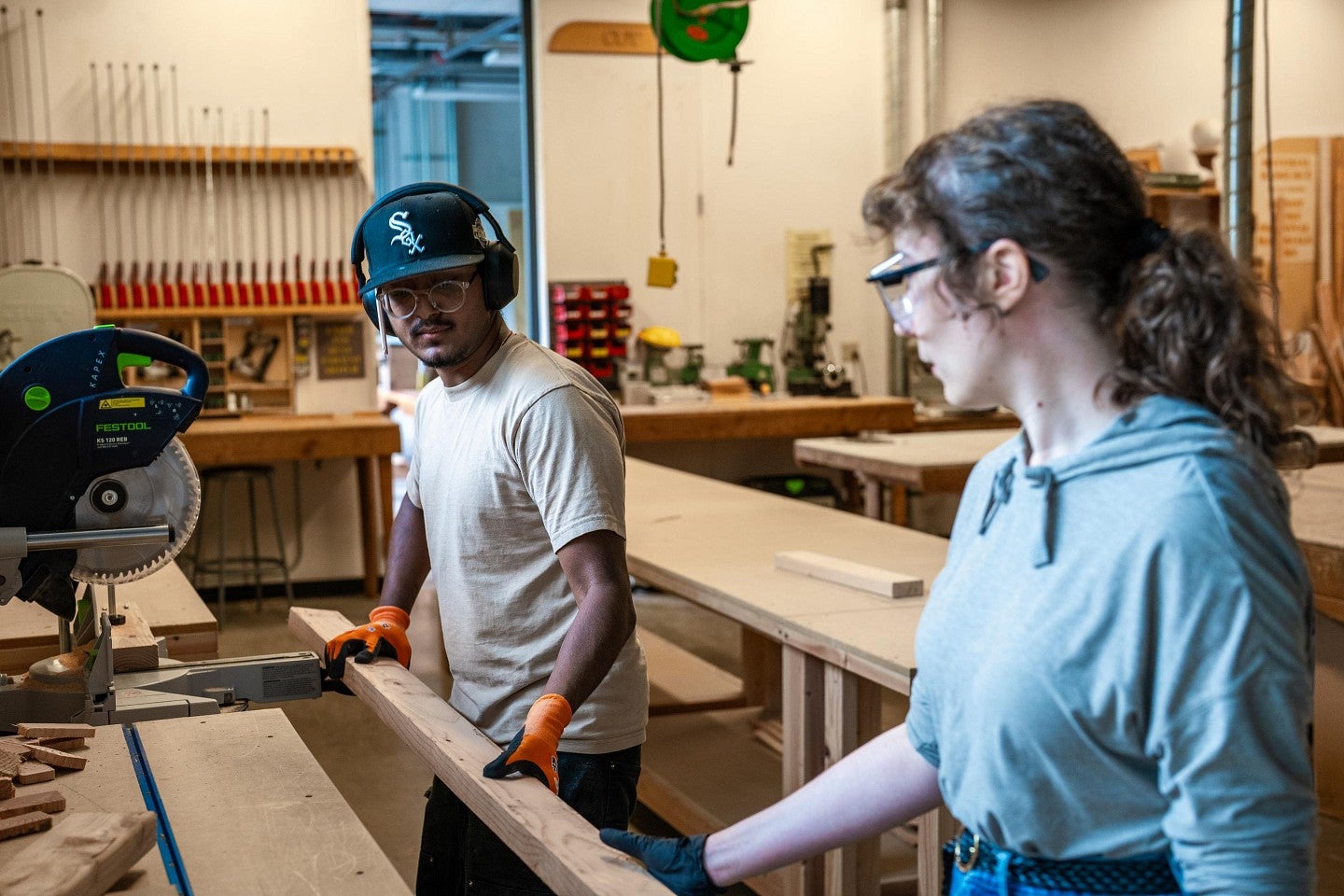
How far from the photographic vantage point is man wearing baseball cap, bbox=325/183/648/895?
5.73ft

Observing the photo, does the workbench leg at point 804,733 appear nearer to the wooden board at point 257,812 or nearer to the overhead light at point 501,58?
the wooden board at point 257,812

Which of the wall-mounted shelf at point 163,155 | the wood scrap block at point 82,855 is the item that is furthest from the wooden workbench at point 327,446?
the wood scrap block at point 82,855

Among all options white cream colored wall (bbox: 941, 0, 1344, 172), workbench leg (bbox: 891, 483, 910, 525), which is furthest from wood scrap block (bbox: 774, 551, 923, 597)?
white cream colored wall (bbox: 941, 0, 1344, 172)

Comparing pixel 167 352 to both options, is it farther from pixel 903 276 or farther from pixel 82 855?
pixel 903 276

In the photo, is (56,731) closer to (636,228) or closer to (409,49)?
(636,228)

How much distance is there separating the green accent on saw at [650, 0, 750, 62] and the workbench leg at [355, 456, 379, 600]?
2438 millimetres

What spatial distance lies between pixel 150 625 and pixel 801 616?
120cm

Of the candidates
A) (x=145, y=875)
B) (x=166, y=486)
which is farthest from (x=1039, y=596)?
(x=166, y=486)

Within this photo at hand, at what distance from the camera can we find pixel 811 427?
6.49 metres

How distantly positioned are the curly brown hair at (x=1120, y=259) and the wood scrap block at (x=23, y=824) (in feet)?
3.60

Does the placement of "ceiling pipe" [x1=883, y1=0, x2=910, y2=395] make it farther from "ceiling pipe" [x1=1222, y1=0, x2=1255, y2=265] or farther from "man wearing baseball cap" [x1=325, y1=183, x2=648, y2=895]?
"man wearing baseball cap" [x1=325, y1=183, x2=648, y2=895]

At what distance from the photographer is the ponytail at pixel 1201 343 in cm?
94

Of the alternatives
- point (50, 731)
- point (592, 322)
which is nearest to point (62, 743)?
point (50, 731)

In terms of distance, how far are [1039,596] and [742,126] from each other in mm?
6561
